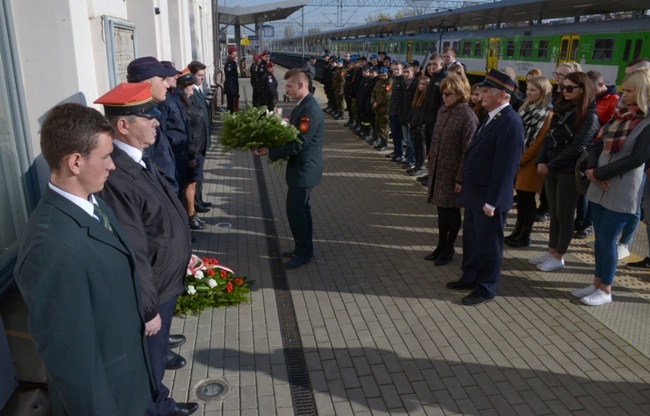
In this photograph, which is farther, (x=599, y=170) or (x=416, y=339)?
(x=599, y=170)

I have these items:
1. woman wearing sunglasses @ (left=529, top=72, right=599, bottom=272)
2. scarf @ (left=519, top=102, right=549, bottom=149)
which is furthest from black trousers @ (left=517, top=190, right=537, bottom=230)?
scarf @ (left=519, top=102, right=549, bottom=149)

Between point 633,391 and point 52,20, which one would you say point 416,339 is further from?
point 52,20

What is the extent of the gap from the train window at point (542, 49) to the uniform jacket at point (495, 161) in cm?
1721

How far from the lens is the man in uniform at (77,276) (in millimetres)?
1762

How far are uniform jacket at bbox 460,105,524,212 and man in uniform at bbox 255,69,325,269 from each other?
5.07 ft

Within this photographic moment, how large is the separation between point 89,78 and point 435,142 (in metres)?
3.34

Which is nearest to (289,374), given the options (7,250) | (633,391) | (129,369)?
(129,369)

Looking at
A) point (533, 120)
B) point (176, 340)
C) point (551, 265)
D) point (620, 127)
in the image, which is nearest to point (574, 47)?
point (533, 120)

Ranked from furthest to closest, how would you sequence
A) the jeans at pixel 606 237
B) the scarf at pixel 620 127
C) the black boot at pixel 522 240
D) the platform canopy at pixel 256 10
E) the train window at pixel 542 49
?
the platform canopy at pixel 256 10, the train window at pixel 542 49, the black boot at pixel 522 240, the jeans at pixel 606 237, the scarf at pixel 620 127

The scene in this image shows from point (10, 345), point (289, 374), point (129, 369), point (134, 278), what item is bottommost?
point (289, 374)

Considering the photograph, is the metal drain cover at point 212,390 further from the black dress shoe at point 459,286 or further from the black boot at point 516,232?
the black boot at point 516,232

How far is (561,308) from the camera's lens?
466 centimetres

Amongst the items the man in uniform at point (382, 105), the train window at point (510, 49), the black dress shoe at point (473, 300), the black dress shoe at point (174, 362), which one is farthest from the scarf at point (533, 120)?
the train window at point (510, 49)

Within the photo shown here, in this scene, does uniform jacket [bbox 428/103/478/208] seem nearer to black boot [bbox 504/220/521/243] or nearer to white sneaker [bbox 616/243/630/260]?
black boot [bbox 504/220/521/243]
